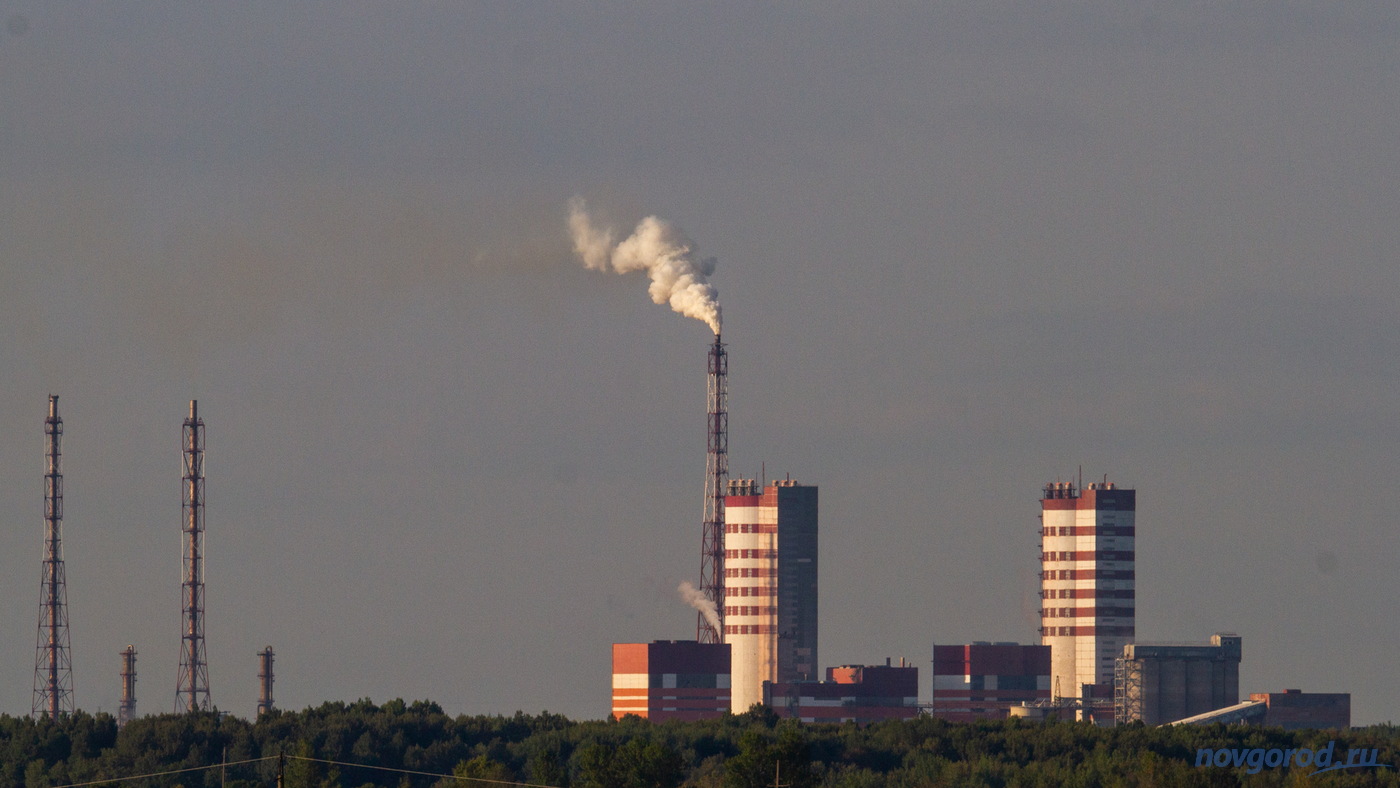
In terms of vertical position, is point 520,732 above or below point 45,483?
below

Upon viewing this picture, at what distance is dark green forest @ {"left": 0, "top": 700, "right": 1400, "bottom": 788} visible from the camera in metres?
140

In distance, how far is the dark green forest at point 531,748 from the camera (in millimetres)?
140250

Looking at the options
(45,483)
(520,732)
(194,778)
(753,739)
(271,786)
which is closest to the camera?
(753,739)

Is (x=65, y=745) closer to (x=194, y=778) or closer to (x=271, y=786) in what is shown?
(x=194, y=778)

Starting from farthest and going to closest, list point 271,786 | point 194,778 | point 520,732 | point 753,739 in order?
point 520,732, point 194,778, point 271,786, point 753,739

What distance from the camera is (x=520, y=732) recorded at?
555 feet

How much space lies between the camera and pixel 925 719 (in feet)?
593

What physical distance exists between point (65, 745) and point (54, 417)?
3246 centimetres

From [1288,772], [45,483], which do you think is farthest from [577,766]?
[45,483]

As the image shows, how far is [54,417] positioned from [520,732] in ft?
139

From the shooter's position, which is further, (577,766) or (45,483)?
(45,483)

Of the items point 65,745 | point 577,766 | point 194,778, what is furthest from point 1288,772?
point 65,745

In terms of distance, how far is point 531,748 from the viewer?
6088 inches

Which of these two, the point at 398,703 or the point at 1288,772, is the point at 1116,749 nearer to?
the point at 1288,772
